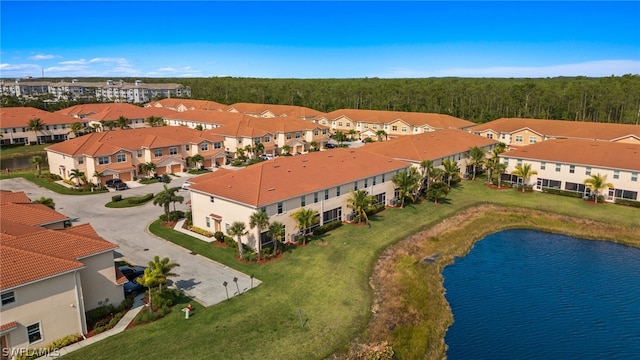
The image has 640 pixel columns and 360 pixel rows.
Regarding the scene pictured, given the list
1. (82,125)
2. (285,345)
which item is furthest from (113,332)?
(82,125)

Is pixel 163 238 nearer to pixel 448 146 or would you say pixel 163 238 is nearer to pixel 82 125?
pixel 448 146

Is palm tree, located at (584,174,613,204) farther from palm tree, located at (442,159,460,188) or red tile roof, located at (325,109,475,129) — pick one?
red tile roof, located at (325,109,475,129)

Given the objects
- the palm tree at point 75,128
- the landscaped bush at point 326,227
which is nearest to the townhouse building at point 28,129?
the palm tree at point 75,128

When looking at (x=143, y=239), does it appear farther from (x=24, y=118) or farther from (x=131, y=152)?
(x=24, y=118)

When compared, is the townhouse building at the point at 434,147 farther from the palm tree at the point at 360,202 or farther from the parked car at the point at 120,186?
the parked car at the point at 120,186

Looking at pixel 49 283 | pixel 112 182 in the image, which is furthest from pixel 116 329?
pixel 112 182

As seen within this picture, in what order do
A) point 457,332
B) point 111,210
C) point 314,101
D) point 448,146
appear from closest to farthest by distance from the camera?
point 457,332
point 111,210
point 448,146
point 314,101

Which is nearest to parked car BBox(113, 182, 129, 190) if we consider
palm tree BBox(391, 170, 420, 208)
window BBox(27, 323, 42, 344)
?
palm tree BBox(391, 170, 420, 208)

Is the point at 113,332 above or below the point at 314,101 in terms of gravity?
below
